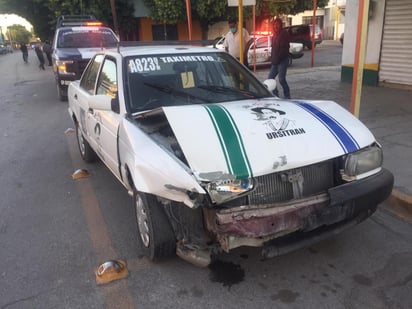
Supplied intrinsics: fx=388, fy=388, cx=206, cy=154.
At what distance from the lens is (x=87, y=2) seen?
22141mm

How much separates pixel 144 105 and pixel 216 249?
157 cm

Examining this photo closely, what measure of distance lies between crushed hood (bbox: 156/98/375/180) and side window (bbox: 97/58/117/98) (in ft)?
3.88

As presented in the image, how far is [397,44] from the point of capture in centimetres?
950

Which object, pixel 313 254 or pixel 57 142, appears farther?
pixel 57 142

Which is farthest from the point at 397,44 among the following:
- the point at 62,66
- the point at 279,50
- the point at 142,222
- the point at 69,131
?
the point at 142,222

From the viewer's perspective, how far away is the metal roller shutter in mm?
9211

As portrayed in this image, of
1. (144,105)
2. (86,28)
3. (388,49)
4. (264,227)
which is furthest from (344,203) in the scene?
(86,28)

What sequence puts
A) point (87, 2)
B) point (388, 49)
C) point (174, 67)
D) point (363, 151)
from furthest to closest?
1. point (87, 2)
2. point (388, 49)
3. point (174, 67)
4. point (363, 151)

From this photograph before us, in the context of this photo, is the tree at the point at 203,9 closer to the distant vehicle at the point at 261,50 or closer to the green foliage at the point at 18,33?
the distant vehicle at the point at 261,50

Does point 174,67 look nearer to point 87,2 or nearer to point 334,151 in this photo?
point 334,151

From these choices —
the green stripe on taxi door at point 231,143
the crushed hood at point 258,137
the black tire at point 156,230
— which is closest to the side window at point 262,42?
the crushed hood at point 258,137

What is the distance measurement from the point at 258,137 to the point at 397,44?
835 cm

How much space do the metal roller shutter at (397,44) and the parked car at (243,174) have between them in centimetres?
701

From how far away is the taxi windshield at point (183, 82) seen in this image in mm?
3729
